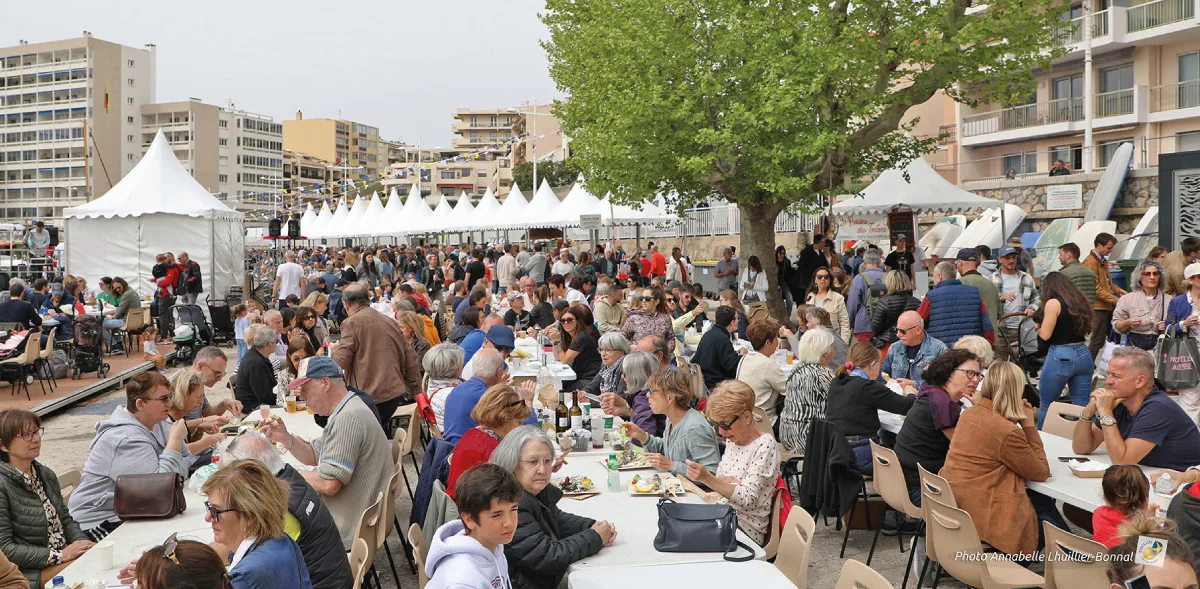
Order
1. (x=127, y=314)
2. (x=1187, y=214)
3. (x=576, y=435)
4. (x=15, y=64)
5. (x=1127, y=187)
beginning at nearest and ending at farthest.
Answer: (x=576, y=435) → (x=1187, y=214) → (x=127, y=314) → (x=1127, y=187) → (x=15, y=64)

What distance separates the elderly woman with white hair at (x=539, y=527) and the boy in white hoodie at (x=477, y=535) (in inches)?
20.7

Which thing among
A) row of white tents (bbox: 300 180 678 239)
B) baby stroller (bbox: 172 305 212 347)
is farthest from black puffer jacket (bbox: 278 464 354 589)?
row of white tents (bbox: 300 180 678 239)

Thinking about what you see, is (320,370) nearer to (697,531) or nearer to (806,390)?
(697,531)

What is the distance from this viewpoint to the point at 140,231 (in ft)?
66.6

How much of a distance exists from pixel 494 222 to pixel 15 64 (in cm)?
9563

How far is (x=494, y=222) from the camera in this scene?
27.4 metres

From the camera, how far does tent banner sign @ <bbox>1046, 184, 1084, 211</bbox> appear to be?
23906mm

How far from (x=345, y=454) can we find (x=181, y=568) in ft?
7.56

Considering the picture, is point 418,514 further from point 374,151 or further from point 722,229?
point 374,151

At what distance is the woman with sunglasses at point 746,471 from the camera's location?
4.80 metres

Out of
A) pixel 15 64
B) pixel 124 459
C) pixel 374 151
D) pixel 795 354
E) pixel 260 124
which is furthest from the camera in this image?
pixel 374 151

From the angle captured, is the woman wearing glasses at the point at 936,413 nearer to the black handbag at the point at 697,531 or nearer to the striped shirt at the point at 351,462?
the black handbag at the point at 697,531

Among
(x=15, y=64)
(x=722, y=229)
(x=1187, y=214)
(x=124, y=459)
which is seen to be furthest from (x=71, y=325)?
(x=15, y=64)

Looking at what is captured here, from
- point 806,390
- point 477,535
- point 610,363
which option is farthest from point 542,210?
point 477,535
